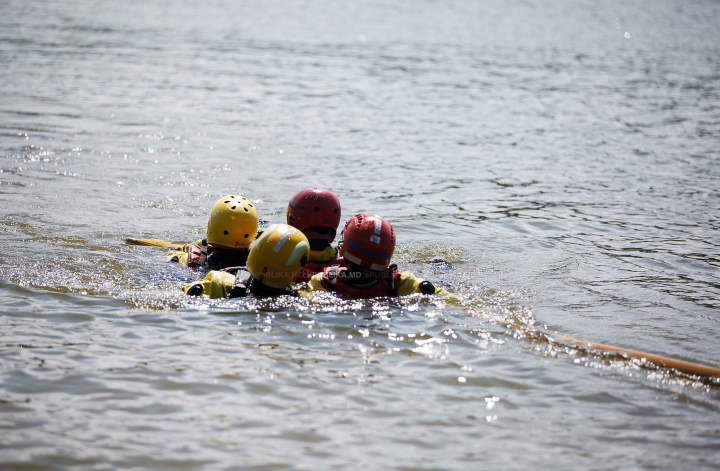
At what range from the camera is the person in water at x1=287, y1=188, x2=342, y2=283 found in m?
10.4

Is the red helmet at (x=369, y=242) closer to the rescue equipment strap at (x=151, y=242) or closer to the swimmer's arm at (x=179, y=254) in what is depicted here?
the swimmer's arm at (x=179, y=254)

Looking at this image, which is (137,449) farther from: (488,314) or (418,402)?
(488,314)

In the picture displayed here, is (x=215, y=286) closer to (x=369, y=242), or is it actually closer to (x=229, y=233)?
(x=229, y=233)

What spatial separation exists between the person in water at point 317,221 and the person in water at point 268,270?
107 centimetres

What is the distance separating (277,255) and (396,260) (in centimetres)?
341

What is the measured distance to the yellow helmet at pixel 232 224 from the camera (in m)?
10.2

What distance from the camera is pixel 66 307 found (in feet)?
29.3

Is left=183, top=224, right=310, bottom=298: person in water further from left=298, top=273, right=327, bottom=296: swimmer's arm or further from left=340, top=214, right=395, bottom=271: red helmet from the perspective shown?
left=340, top=214, right=395, bottom=271: red helmet

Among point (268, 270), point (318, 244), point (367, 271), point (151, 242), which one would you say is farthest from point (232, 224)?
point (151, 242)

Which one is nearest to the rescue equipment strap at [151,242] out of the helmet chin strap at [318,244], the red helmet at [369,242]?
the helmet chin strap at [318,244]

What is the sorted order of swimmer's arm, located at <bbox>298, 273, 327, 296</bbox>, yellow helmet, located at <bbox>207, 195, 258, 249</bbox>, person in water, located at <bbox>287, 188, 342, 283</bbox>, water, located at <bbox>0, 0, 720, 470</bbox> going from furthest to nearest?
1. person in water, located at <bbox>287, 188, 342, 283</bbox>
2. yellow helmet, located at <bbox>207, 195, 258, 249</bbox>
3. swimmer's arm, located at <bbox>298, 273, 327, 296</bbox>
4. water, located at <bbox>0, 0, 720, 470</bbox>

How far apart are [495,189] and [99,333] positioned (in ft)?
34.9

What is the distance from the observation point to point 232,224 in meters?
10.2

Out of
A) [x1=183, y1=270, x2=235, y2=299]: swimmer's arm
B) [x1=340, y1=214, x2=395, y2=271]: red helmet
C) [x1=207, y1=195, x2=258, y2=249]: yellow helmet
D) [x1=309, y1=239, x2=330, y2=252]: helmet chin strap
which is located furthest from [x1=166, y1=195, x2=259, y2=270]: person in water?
[x1=340, y1=214, x2=395, y2=271]: red helmet
